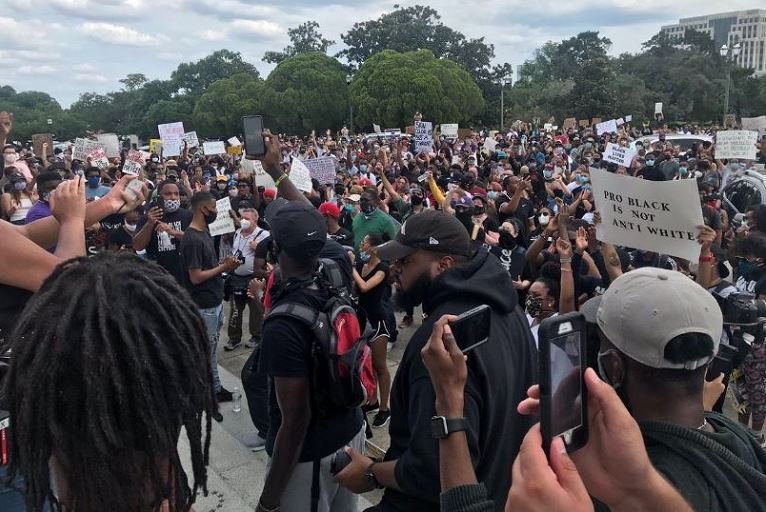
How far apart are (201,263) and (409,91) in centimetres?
3770

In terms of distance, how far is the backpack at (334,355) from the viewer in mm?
2512

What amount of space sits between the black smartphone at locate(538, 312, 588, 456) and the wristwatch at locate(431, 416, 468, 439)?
538 millimetres

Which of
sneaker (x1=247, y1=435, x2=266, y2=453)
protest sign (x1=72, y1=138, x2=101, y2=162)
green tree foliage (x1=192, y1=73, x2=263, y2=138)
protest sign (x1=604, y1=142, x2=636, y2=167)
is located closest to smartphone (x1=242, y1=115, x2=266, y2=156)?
sneaker (x1=247, y1=435, x2=266, y2=453)

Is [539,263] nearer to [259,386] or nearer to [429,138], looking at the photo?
[259,386]

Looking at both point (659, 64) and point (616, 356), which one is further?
point (659, 64)

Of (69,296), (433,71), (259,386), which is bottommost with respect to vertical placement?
(259,386)

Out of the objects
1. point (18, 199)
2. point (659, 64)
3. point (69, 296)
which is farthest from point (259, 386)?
point (659, 64)

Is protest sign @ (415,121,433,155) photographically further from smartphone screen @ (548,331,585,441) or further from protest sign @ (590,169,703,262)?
smartphone screen @ (548,331,585,441)

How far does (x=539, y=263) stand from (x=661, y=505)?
4737 mm

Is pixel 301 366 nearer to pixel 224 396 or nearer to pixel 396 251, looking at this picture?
pixel 396 251

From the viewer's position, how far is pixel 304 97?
4588cm

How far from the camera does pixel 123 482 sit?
121 centimetres

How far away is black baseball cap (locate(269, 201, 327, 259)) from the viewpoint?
276 cm

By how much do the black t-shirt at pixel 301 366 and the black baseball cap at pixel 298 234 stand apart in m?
0.19
